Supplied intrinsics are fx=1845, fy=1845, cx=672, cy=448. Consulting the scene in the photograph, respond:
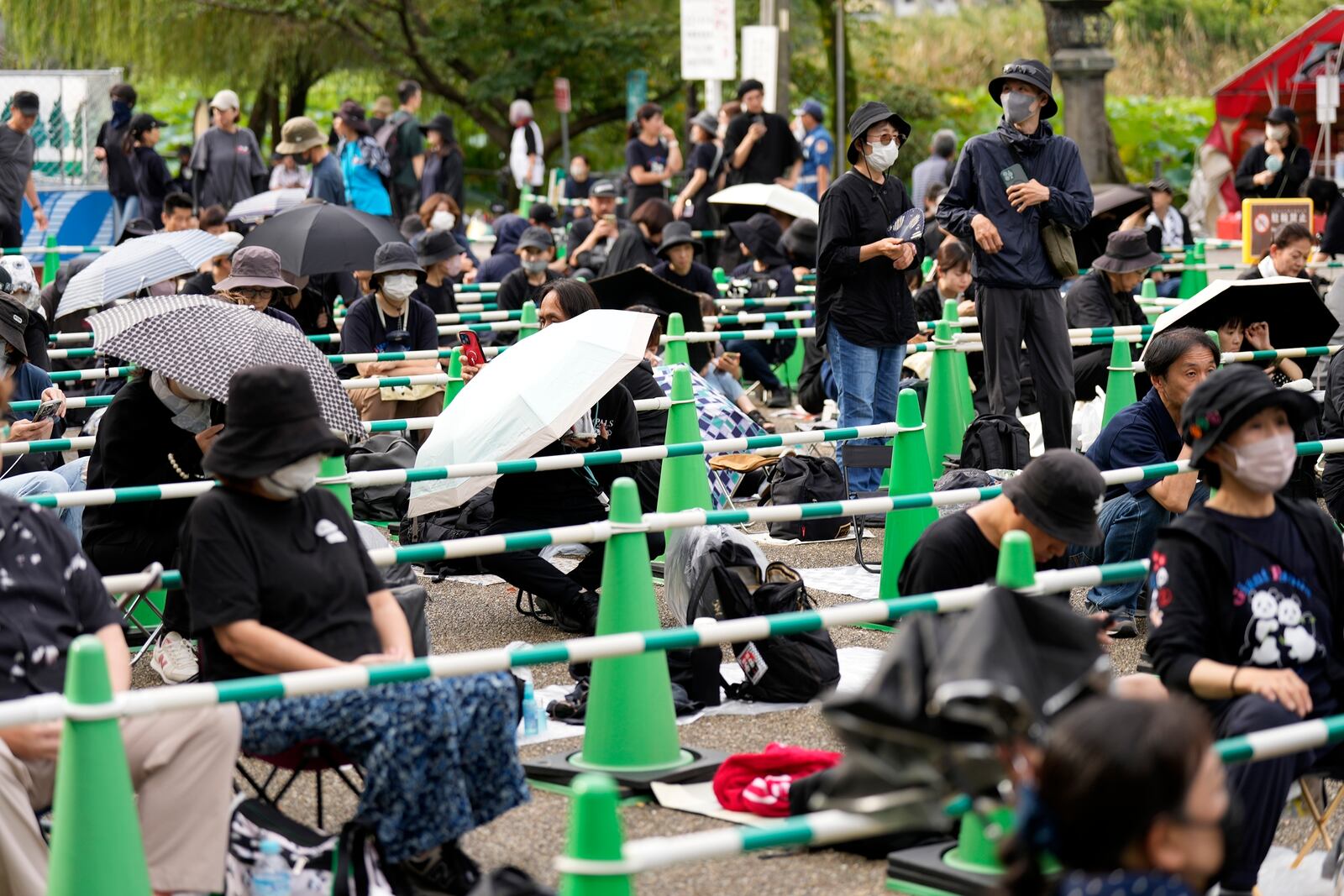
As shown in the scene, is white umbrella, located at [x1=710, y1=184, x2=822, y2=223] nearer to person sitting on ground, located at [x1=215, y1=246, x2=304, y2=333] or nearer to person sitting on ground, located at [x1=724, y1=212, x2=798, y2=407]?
person sitting on ground, located at [x1=724, y1=212, x2=798, y2=407]

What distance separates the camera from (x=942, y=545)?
5336 mm

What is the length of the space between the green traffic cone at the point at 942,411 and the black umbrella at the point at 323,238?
3.85 metres

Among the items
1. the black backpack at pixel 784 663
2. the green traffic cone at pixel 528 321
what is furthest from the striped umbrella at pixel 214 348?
the green traffic cone at pixel 528 321

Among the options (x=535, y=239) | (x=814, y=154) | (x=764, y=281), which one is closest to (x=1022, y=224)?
(x=535, y=239)

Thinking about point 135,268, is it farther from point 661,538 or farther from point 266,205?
point 661,538

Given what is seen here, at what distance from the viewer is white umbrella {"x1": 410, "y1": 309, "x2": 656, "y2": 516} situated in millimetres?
7129

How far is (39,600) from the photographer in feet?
14.5

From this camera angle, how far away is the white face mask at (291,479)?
4.73m

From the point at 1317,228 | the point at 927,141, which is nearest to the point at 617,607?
the point at 1317,228

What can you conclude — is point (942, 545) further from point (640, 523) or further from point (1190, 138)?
point (1190, 138)

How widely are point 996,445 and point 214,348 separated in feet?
13.2

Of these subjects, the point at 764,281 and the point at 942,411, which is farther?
the point at 764,281

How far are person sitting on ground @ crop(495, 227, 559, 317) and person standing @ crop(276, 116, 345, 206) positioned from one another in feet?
11.1

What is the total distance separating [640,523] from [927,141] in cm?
2660
